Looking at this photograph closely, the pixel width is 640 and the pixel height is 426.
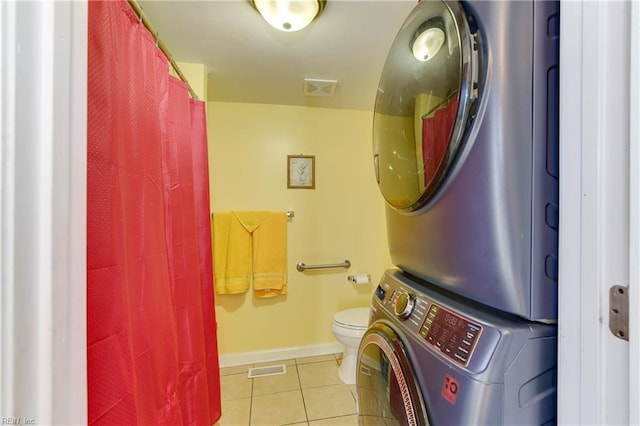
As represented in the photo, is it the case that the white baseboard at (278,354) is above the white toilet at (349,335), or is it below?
below

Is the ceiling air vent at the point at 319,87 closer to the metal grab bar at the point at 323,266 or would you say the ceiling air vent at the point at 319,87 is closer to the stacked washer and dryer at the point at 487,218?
the stacked washer and dryer at the point at 487,218

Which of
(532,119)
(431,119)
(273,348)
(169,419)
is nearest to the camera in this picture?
(532,119)

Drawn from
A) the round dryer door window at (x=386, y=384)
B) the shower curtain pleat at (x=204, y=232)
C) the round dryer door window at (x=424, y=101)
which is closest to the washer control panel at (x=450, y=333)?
the round dryer door window at (x=386, y=384)

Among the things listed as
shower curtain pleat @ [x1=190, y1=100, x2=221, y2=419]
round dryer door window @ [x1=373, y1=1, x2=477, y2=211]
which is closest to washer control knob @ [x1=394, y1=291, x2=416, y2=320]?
round dryer door window @ [x1=373, y1=1, x2=477, y2=211]

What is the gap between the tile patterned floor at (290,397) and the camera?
1514mm

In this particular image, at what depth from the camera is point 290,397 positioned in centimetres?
169

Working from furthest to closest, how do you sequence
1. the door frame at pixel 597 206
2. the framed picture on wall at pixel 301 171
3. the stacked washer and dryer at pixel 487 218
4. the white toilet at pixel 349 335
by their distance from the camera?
the framed picture on wall at pixel 301 171, the white toilet at pixel 349 335, the stacked washer and dryer at pixel 487 218, the door frame at pixel 597 206

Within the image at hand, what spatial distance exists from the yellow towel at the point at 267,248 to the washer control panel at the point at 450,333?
1.55 meters

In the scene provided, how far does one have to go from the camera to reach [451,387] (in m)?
0.52

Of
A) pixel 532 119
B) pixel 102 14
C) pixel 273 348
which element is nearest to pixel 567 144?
pixel 532 119

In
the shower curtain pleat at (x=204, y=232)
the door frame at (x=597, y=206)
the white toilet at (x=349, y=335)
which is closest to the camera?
the door frame at (x=597, y=206)

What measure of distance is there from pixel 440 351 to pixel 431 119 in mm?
532

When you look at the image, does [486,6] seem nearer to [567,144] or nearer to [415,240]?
[567,144]

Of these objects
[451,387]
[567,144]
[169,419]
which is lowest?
[169,419]
